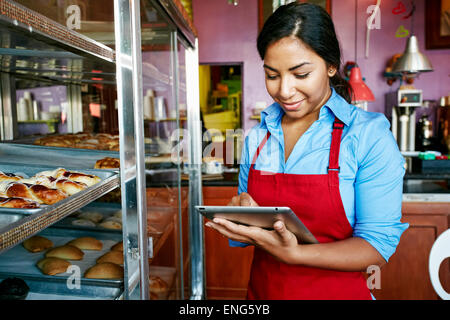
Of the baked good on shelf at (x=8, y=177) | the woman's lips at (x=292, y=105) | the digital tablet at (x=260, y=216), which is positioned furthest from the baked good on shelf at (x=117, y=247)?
the woman's lips at (x=292, y=105)

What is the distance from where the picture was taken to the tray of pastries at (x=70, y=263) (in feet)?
3.86

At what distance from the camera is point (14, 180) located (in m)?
1.06

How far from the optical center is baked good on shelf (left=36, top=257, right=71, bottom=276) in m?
1.22

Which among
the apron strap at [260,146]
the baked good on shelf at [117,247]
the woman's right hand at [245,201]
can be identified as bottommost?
the baked good on shelf at [117,247]

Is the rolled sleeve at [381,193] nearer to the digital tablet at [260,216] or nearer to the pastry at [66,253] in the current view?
the digital tablet at [260,216]

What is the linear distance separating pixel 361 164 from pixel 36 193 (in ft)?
2.93

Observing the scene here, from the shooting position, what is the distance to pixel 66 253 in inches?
53.7

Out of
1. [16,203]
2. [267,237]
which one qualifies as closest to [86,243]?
[16,203]

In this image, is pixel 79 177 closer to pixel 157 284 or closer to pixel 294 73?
pixel 294 73

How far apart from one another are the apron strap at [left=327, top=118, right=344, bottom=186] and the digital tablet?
0.21m

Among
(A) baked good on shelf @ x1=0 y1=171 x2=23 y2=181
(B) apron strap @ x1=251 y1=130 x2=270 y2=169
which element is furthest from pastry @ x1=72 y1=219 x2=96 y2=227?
(B) apron strap @ x1=251 y1=130 x2=270 y2=169

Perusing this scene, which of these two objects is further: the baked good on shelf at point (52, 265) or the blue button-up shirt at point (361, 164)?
the baked good on shelf at point (52, 265)

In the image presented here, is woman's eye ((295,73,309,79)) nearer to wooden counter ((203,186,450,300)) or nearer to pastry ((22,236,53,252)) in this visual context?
pastry ((22,236,53,252))

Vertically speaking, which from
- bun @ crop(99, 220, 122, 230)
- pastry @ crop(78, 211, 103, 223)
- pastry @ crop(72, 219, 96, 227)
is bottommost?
bun @ crop(99, 220, 122, 230)
